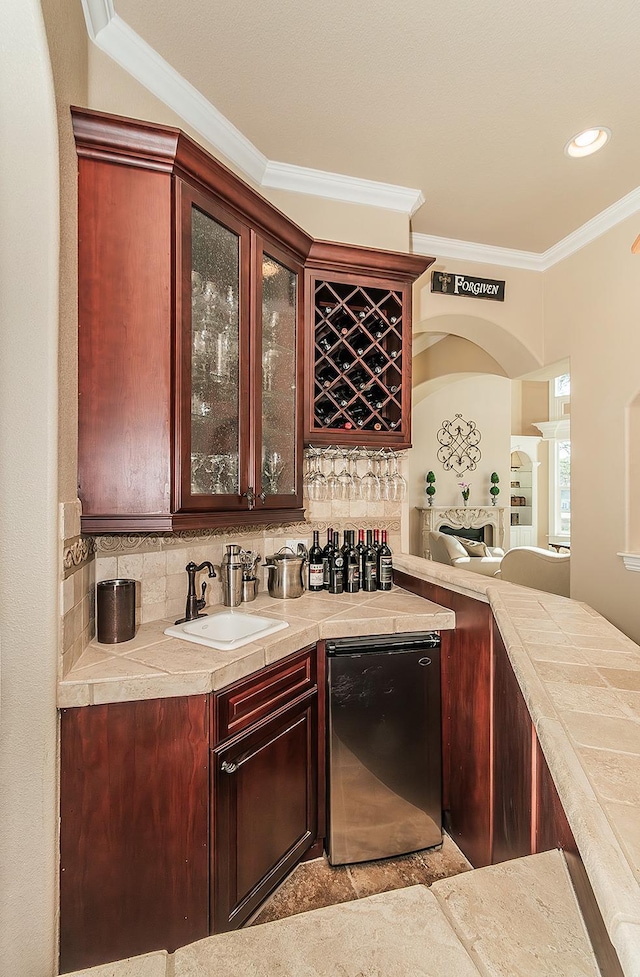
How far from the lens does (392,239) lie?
9.17 ft

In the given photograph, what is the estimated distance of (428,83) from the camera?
200 centimetres

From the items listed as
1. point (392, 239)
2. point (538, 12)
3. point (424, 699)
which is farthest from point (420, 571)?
point (538, 12)

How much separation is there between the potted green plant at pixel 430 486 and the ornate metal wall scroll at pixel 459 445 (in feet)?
1.14

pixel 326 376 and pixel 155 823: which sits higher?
pixel 326 376

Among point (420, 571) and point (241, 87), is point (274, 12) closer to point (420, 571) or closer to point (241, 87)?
point (241, 87)

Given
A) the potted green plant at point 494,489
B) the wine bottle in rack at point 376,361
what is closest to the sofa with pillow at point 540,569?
the wine bottle in rack at point 376,361

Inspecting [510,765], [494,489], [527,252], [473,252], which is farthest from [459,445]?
[510,765]

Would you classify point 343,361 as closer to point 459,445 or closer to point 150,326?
point 150,326

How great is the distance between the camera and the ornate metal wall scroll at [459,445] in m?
8.20

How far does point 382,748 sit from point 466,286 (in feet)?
8.86

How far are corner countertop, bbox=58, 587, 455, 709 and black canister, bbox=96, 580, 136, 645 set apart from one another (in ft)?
0.10

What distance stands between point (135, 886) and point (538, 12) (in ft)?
9.64

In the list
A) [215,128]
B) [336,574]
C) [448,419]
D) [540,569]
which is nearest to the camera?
[215,128]

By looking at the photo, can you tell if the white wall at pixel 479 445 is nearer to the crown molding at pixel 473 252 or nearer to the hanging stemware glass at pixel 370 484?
the crown molding at pixel 473 252
